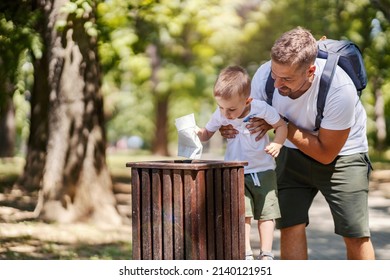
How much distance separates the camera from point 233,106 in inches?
159

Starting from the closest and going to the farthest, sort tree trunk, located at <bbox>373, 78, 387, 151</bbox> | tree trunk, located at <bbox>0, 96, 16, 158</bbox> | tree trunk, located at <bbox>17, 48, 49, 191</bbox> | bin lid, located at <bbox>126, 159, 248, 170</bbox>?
bin lid, located at <bbox>126, 159, 248, 170</bbox> → tree trunk, located at <bbox>17, 48, 49, 191</bbox> → tree trunk, located at <bbox>0, 96, 16, 158</bbox> → tree trunk, located at <bbox>373, 78, 387, 151</bbox>

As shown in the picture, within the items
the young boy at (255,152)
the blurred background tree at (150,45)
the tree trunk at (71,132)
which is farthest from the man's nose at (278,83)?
the tree trunk at (71,132)

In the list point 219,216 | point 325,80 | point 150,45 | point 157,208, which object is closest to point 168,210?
point 157,208

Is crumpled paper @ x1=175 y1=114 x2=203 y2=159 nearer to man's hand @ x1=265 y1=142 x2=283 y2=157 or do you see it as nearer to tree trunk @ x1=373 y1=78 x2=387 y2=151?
man's hand @ x1=265 y1=142 x2=283 y2=157

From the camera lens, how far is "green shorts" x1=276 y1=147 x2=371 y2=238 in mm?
4535

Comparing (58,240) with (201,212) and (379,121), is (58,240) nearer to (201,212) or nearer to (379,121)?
(201,212)

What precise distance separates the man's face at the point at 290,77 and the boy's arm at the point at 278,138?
0.58ft

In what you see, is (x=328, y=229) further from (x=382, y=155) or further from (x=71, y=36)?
(x=382, y=155)

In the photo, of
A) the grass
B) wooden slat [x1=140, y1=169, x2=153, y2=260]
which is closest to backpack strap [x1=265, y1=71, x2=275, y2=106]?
wooden slat [x1=140, y1=169, x2=153, y2=260]

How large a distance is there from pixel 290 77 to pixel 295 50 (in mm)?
154

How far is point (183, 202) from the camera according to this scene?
371 centimetres

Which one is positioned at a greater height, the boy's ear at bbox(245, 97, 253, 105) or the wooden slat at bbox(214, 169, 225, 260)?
the boy's ear at bbox(245, 97, 253, 105)

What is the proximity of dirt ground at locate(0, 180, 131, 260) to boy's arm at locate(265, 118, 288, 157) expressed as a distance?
12.5ft

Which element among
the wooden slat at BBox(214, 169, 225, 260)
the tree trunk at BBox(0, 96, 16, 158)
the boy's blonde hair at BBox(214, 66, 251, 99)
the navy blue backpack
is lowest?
the wooden slat at BBox(214, 169, 225, 260)
